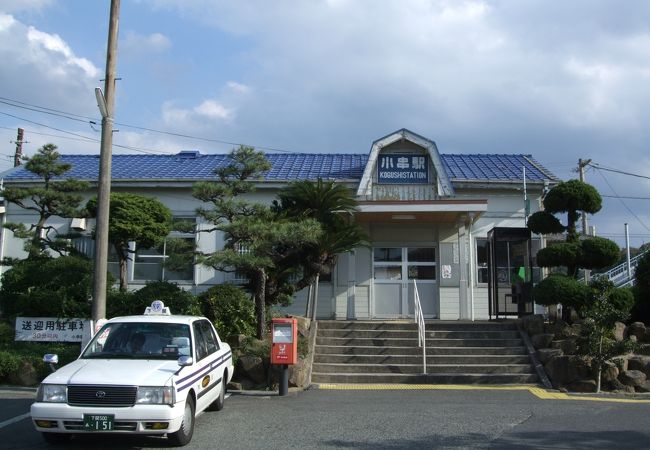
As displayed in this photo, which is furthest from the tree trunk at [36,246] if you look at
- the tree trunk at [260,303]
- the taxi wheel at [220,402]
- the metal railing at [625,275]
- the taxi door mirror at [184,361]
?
the metal railing at [625,275]

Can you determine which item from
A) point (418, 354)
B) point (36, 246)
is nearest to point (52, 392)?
point (418, 354)

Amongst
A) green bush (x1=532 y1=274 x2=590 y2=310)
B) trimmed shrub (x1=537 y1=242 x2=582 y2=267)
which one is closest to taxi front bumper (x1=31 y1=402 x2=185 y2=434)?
green bush (x1=532 y1=274 x2=590 y2=310)

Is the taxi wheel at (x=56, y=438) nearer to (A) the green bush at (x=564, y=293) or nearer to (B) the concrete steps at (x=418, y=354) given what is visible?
(B) the concrete steps at (x=418, y=354)

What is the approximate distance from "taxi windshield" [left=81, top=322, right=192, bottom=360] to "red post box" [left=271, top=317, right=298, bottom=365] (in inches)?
117

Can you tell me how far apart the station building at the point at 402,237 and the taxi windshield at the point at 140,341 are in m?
8.99

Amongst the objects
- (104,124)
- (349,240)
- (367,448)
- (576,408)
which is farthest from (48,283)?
(576,408)

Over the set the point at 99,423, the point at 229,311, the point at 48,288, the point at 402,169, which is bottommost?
the point at 99,423

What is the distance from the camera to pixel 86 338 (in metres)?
13.2

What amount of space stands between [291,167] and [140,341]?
1314 centimetres

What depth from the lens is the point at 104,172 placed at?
11.8 meters

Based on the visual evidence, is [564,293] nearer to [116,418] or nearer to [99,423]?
[116,418]

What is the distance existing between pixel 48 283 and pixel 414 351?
27.7ft

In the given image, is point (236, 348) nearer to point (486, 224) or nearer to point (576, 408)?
point (576, 408)

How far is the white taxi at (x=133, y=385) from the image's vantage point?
6.70m
